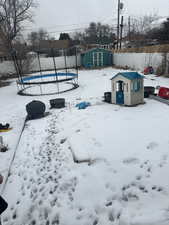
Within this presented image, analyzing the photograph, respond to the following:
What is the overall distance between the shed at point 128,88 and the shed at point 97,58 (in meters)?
14.2

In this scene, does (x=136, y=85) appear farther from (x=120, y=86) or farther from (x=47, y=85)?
(x=47, y=85)

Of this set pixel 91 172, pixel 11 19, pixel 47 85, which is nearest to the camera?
pixel 91 172

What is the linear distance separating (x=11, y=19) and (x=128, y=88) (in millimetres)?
20414

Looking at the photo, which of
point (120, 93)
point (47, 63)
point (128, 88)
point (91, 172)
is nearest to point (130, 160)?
point (91, 172)

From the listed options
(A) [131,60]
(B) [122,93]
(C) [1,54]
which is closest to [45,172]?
(B) [122,93]

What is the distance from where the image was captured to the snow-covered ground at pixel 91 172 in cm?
246

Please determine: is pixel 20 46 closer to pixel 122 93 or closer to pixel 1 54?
pixel 1 54

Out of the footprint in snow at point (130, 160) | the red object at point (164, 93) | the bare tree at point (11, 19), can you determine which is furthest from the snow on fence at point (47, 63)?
the footprint in snow at point (130, 160)

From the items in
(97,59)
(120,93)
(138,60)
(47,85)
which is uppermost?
(97,59)

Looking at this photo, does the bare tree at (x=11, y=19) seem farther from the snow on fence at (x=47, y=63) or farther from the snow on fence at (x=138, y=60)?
the snow on fence at (x=138, y=60)

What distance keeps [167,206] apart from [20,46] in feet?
76.9

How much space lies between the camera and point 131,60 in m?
16.5

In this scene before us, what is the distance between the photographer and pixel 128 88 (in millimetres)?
6480

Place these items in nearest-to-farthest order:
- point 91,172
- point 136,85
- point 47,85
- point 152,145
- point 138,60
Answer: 1. point 91,172
2. point 152,145
3. point 136,85
4. point 47,85
5. point 138,60
